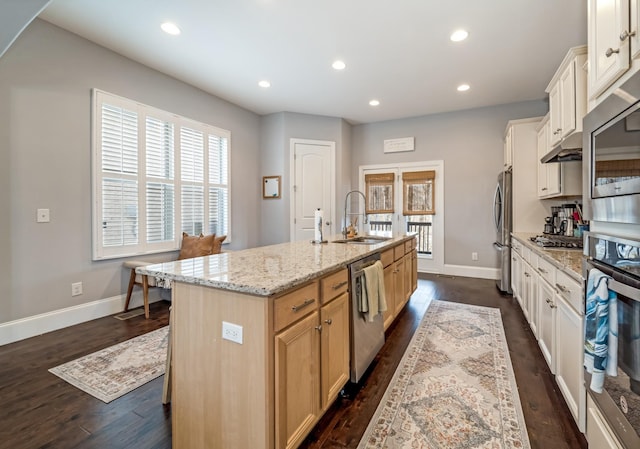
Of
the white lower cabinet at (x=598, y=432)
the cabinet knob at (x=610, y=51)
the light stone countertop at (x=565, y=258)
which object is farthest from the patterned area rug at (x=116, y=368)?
the cabinet knob at (x=610, y=51)

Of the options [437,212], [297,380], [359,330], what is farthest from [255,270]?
[437,212]

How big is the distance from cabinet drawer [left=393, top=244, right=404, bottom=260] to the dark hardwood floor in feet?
2.49

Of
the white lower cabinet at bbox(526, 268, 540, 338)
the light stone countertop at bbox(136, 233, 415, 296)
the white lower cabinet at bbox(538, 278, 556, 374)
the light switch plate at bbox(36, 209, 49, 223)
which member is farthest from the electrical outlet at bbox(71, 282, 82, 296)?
the white lower cabinet at bbox(526, 268, 540, 338)

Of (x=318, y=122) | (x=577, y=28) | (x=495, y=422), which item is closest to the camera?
(x=495, y=422)

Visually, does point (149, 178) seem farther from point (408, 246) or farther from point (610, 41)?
point (610, 41)

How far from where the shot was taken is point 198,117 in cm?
444

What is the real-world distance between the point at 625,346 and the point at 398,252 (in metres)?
2.07

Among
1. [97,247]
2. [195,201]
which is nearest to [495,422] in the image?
[97,247]

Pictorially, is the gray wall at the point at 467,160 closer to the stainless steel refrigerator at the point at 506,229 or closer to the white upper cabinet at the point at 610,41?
the stainless steel refrigerator at the point at 506,229

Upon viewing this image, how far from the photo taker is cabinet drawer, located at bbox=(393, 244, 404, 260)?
117 inches

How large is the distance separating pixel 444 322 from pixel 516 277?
1.26m

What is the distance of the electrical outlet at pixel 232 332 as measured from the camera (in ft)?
4.11

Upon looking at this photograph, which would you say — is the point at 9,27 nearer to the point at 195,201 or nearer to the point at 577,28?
the point at 195,201

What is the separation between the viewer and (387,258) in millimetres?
2705
